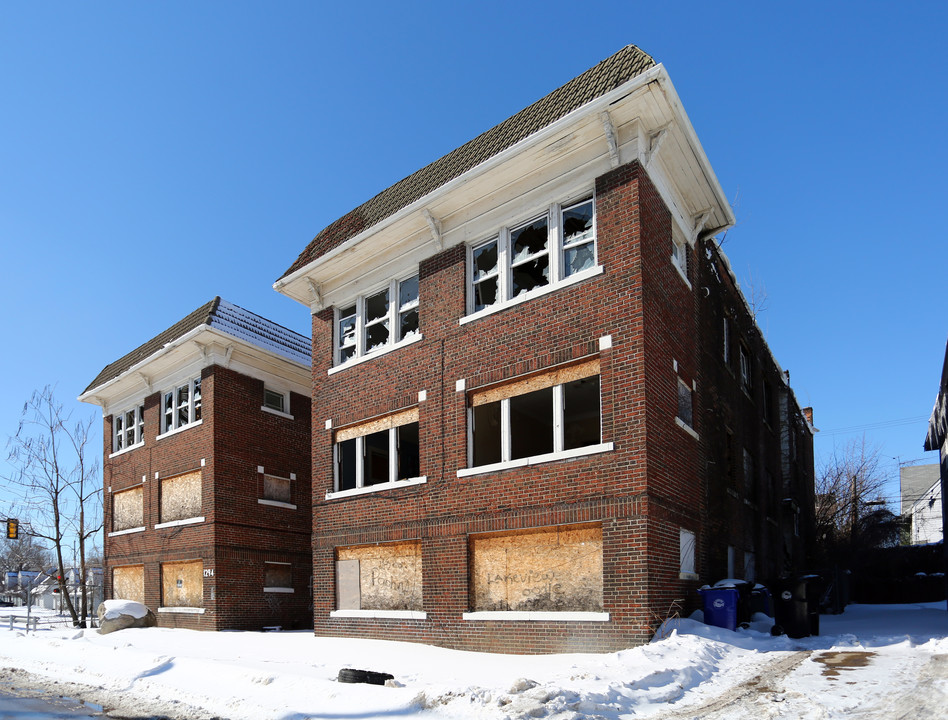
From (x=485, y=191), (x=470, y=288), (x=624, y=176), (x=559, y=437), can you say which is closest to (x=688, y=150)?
(x=624, y=176)

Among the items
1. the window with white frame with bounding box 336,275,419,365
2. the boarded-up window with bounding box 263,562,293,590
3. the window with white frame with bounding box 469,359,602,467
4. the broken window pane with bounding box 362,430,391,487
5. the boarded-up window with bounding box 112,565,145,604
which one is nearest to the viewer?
the window with white frame with bounding box 469,359,602,467

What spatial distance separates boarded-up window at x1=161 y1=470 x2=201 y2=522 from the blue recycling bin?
15858mm

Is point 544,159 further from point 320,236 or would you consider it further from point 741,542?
point 741,542

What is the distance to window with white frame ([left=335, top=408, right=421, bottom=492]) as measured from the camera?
55.7ft

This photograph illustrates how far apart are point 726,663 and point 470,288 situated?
8697 millimetres

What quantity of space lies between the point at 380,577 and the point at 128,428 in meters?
15.3

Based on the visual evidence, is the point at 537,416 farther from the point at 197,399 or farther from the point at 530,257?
the point at 197,399

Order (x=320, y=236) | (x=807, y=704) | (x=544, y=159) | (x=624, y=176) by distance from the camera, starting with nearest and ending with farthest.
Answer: (x=807, y=704)
(x=624, y=176)
(x=544, y=159)
(x=320, y=236)

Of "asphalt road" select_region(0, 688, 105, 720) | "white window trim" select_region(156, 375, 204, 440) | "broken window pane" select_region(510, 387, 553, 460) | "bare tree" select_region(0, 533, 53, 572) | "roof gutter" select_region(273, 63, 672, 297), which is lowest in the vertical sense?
"bare tree" select_region(0, 533, 53, 572)

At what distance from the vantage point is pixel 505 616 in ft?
45.3

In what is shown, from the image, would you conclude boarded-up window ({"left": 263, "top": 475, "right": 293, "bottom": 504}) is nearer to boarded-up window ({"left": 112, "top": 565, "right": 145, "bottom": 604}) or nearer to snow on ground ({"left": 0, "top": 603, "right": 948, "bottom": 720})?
boarded-up window ({"left": 112, "top": 565, "right": 145, "bottom": 604})

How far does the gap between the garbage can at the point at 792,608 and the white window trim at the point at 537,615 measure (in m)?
4.18

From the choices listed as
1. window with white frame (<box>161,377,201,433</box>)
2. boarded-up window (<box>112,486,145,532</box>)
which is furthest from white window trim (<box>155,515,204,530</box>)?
window with white frame (<box>161,377,201,433</box>)

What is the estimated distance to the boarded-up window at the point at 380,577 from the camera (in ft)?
53.0
